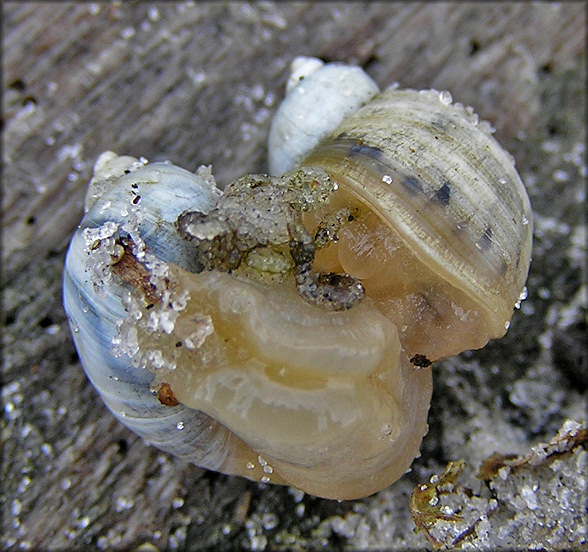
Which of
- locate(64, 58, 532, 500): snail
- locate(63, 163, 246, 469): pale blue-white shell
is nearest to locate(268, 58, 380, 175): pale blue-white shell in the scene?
locate(64, 58, 532, 500): snail

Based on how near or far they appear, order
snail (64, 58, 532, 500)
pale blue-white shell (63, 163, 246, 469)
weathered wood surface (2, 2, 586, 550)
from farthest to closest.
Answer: weathered wood surface (2, 2, 586, 550)
pale blue-white shell (63, 163, 246, 469)
snail (64, 58, 532, 500)

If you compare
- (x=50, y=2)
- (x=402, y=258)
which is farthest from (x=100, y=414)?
(x=50, y=2)

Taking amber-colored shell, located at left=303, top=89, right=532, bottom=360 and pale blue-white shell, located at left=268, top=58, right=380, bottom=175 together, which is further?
pale blue-white shell, located at left=268, top=58, right=380, bottom=175

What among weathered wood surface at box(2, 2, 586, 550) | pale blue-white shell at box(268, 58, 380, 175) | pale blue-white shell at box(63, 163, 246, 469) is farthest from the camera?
weathered wood surface at box(2, 2, 586, 550)

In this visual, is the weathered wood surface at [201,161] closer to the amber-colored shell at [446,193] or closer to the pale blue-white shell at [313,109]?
the pale blue-white shell at [313,109]

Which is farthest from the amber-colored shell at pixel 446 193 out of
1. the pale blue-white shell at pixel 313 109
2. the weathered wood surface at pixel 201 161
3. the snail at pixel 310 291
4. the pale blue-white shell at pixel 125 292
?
the weathered wood surface at pixel 201 161

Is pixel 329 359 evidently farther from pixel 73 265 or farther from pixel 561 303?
pixel 561 303

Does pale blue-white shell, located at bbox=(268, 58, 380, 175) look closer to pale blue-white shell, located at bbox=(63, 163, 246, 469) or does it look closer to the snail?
the snail
